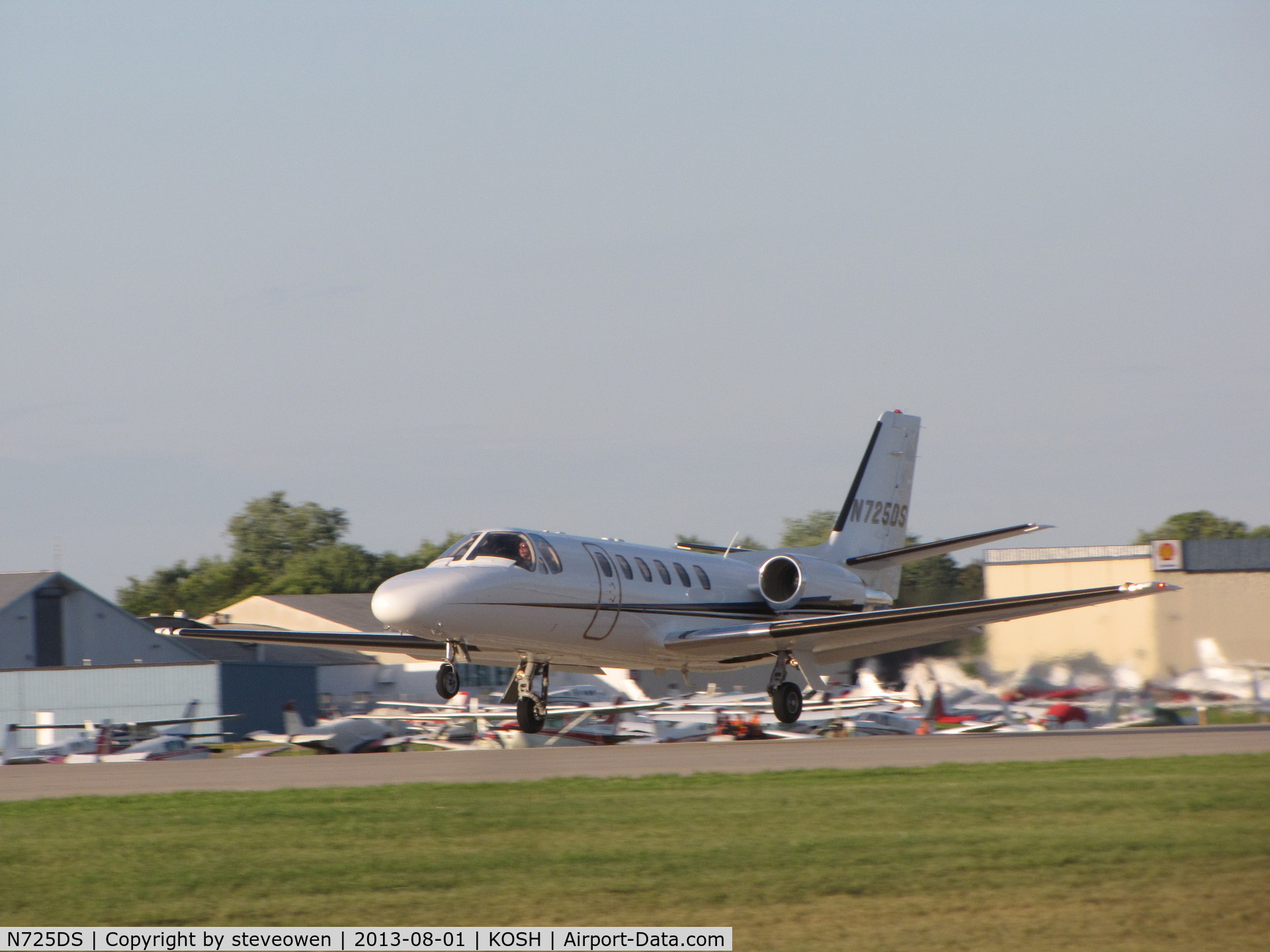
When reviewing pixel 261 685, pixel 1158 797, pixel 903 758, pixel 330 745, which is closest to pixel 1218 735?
pixel 903 758

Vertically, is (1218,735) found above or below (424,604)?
below

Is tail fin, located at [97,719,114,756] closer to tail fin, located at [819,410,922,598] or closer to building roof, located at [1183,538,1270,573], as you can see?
tail fin, located at [819,410,922,598]

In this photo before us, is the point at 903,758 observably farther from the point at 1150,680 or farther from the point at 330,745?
the point at 1150,680

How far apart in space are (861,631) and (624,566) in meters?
3.69

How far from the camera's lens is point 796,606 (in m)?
22.6

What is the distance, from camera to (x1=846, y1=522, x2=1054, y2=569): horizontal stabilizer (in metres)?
21.1

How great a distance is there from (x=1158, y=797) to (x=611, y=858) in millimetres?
4446

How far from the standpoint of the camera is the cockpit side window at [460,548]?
60.2ft

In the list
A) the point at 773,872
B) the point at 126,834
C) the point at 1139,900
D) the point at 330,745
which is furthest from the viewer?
the point at 330,745

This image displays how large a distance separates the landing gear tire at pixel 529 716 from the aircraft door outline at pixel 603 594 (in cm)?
126

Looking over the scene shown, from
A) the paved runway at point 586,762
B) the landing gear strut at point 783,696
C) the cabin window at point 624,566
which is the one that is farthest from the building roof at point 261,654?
the paved runway at point 586,762

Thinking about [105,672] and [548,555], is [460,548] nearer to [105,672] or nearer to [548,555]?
[548,555]

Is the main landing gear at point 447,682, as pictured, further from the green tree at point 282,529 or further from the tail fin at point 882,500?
the green tree at point 282,529

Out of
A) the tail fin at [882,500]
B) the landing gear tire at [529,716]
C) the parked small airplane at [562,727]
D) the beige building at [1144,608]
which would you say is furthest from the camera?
the beige building at [1144,608]
